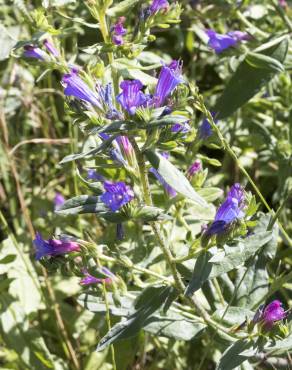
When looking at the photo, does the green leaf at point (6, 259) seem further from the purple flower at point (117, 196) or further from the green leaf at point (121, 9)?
the green leaf at point (121, 9)

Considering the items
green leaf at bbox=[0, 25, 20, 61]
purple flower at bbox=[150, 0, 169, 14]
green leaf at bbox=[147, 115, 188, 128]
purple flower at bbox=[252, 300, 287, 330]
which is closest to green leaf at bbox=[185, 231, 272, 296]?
purple flower at bbox=[252, 300, 287, 330]

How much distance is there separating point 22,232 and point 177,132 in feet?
4.14

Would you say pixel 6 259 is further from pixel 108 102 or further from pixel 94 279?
pixel 108 102

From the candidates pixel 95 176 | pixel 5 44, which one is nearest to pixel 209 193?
pixel 95 176

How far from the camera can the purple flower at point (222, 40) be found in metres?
2.29

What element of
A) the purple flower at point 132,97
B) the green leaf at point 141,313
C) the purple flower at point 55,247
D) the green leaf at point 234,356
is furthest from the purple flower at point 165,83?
the green leaf at point 234,356

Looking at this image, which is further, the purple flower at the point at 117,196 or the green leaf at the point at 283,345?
the green leaf at the point at 283,345

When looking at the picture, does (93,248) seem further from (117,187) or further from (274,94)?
(274,94)

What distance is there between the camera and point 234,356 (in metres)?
1.57

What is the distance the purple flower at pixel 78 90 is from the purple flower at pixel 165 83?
0.13 meters

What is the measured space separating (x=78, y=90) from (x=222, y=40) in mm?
1078

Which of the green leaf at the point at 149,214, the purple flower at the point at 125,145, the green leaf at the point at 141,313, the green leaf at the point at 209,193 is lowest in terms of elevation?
the green leaf at the point at 141,313

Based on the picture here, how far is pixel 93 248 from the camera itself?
5.16 ft

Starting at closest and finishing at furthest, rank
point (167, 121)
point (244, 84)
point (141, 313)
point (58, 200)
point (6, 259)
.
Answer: point (167, 121) < point (141, 313) < point (6, 259) < point (244, 84) < point (58, 200)
